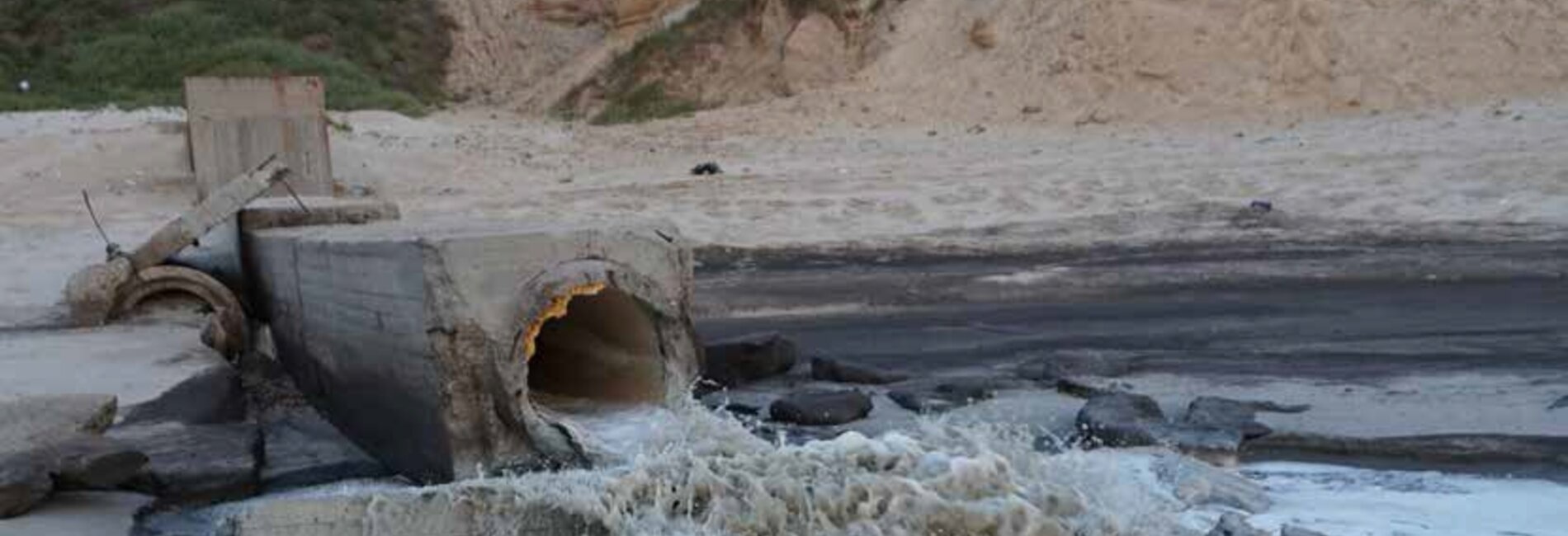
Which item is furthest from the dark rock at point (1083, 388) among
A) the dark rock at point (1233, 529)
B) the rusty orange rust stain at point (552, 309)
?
the rusty orange rust stain at point (552, 309)

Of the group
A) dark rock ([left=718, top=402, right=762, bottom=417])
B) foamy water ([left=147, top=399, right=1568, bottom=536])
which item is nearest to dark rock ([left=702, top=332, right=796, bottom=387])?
dark rock ([left=718, top=402, right=762, bottom=417])

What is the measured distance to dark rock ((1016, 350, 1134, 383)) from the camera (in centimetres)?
948

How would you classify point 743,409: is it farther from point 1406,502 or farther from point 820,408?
point 1406,502

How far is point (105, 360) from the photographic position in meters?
10.2

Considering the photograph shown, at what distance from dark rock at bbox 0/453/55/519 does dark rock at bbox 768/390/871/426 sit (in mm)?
2912

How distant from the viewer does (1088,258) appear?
46.4ft

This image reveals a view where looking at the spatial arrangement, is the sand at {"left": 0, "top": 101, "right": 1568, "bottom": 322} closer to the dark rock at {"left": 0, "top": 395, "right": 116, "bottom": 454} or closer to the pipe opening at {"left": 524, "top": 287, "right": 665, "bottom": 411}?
the dark rock at {"left": 0, "top": 395, "right": 116, "bottom": 454}

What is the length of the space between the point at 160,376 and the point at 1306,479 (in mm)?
5292

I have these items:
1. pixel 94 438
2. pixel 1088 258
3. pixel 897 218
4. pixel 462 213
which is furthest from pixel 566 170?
pixel 94 438

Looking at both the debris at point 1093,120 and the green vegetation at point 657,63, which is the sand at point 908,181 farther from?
the green vegetation at point 657,63

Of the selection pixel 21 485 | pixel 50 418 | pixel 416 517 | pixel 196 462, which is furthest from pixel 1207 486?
pixel 50 418

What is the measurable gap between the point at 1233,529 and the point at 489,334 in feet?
8.63

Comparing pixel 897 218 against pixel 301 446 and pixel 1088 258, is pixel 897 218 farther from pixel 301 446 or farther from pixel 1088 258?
pixel 301 446

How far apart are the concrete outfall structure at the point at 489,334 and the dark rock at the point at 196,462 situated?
509 mm
